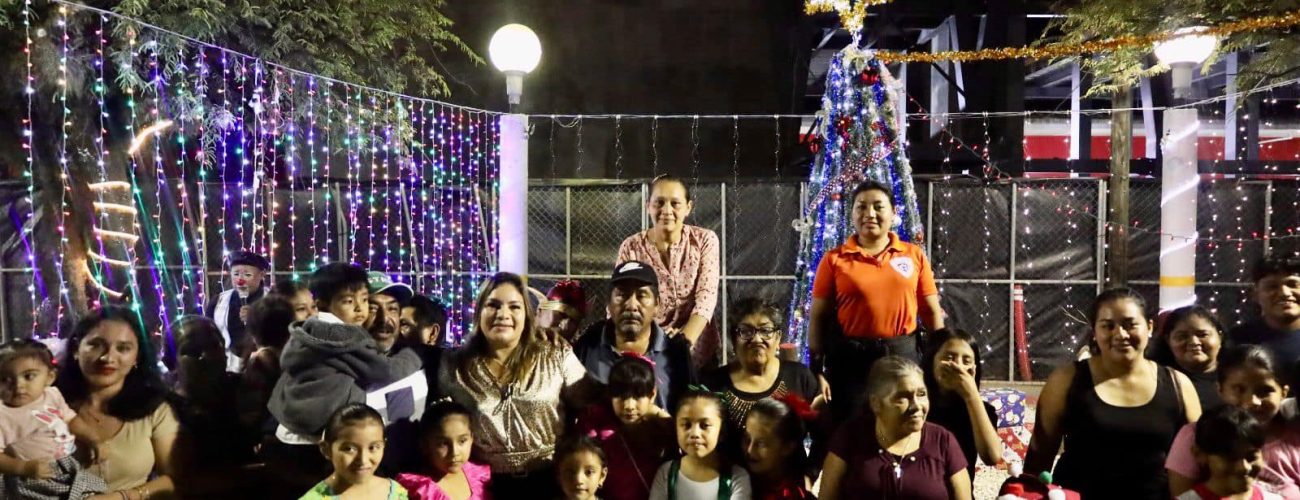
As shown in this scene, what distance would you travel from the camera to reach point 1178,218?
9.36 meters

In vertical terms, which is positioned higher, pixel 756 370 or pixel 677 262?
Answer: pixel 677 262

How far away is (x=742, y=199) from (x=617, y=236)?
1481 mm

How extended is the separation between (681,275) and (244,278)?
3072mm

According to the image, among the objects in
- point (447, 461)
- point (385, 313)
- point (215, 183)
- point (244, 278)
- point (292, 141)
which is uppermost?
point (292, 141)

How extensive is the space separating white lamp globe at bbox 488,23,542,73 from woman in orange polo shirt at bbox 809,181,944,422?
167 inches

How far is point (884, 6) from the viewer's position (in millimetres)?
13141

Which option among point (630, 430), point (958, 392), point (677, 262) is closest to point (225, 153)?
point (677, 262)

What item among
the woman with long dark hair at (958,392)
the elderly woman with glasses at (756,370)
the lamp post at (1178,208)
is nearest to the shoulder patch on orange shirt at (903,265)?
the woman with long dark hair at (958,392)

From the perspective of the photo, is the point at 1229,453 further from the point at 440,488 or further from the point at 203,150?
the point at 203,150

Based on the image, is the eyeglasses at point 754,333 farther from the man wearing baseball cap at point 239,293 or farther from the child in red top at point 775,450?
the man wearing baseball cap at point 239,293

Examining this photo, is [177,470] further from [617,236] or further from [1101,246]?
[1101,246]

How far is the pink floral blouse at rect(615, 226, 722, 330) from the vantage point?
15.3 ft

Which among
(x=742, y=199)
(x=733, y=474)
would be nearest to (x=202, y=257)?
(x=742, y=199)

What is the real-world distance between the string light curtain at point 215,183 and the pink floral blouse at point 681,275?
178 inches
